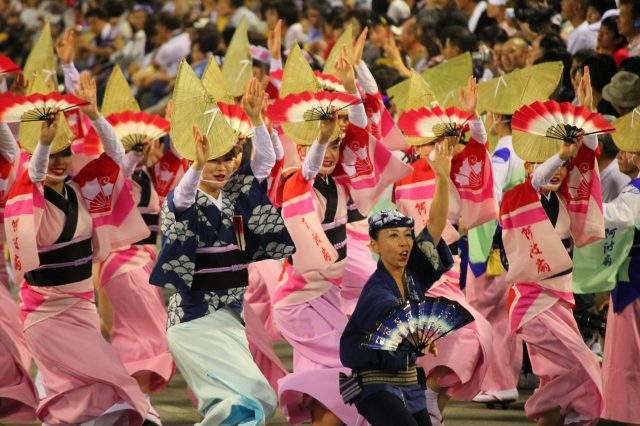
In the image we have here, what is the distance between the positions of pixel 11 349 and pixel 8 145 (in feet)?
3.80

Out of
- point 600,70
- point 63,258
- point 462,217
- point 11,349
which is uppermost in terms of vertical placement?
point 63,258

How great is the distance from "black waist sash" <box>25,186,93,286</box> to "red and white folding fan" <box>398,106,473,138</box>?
200 centimetres

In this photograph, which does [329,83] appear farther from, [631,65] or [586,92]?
[631,65]

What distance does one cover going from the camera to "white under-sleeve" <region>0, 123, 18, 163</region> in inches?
298

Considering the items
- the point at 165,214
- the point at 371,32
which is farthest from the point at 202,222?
the point at 371,32

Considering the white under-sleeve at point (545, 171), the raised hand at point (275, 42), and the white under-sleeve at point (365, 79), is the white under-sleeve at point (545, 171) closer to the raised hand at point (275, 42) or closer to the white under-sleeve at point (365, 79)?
the white under-sleeve at point (365, 79)

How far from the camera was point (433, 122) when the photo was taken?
7766 mm

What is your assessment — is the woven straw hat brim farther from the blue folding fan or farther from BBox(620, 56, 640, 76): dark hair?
BBox(620, 56, 640, 76): dark hair

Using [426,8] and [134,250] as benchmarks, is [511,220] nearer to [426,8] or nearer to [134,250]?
[134,250]

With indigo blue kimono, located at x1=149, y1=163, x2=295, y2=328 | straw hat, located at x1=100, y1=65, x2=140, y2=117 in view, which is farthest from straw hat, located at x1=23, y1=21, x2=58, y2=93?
indigo blue kimono, located at x1=149, y1=163, x2=295, y2=328

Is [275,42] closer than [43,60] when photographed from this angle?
No

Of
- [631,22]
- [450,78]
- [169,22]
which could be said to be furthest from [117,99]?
[169,22]

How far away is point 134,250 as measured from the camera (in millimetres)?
8430

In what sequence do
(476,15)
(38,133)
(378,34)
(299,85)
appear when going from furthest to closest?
1. (476,15)
2. (378,34)
3. (299,85)
4. (38,133)
